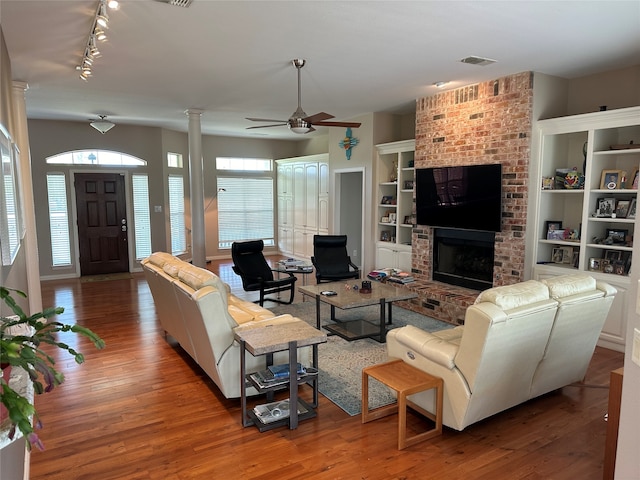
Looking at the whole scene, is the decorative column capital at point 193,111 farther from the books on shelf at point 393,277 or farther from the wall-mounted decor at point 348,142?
the books on shelf at point 393,277

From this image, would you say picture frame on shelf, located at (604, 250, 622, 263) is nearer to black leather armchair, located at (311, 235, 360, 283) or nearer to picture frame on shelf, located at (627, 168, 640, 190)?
picture frame on shelf, located at (627, 168, 640, 190)

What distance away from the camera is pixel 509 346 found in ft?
8.86

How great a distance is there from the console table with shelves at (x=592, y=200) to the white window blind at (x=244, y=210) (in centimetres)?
722

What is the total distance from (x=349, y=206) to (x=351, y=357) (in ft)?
14.7

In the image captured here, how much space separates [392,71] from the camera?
4.65 m

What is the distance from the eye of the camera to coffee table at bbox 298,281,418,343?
4.59 m

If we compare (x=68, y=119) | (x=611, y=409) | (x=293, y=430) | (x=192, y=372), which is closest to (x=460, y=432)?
(x=611, y=409)

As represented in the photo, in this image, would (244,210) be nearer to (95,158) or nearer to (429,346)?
(95,158)

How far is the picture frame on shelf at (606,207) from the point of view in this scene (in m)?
4.46

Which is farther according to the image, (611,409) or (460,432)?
(460,432)

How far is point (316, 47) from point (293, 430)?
3105mm

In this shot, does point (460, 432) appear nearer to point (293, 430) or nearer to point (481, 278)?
point (293, 430)

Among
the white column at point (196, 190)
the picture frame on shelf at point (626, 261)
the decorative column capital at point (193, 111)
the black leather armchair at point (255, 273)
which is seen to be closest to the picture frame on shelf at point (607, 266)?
the picture frame on shelf at point (626, 261)

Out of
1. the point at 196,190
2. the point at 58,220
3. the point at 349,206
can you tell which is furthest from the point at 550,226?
the point at 58,220
